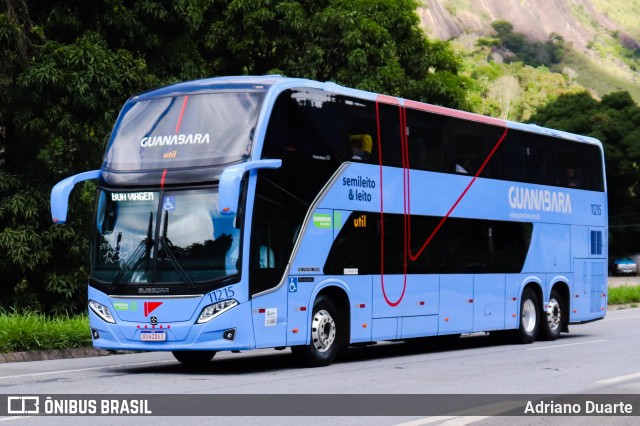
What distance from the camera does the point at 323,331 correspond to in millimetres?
15977

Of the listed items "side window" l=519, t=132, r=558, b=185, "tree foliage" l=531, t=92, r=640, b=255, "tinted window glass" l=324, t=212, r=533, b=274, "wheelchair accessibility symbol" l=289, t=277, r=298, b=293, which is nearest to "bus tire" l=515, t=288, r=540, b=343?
"tinted window glass" l=324, t=212, r=533, b=274

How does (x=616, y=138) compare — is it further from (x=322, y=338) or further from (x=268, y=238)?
(x=268, y=238)

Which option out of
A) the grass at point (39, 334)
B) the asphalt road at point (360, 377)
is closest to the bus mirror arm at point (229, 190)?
the asphalt road at point (360, 377)

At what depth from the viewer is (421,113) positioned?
18.5 metres

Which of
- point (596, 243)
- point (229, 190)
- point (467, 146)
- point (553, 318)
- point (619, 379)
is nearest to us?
point (229, 190)

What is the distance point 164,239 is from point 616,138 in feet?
205

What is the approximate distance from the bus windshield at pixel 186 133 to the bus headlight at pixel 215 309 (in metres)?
1.79

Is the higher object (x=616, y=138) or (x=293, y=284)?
(x=616, y=138)

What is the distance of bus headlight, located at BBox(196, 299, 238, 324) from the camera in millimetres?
14344

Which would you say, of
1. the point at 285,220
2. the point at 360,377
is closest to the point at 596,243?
the point at 285,220

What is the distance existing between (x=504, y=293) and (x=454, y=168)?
9.95 ft

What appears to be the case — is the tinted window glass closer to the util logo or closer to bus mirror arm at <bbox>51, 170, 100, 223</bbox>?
the util logo

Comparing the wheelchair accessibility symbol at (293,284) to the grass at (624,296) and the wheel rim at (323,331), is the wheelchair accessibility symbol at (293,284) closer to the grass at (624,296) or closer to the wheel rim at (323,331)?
the wheel rim at (323,331)

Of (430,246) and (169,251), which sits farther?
(430,246)
